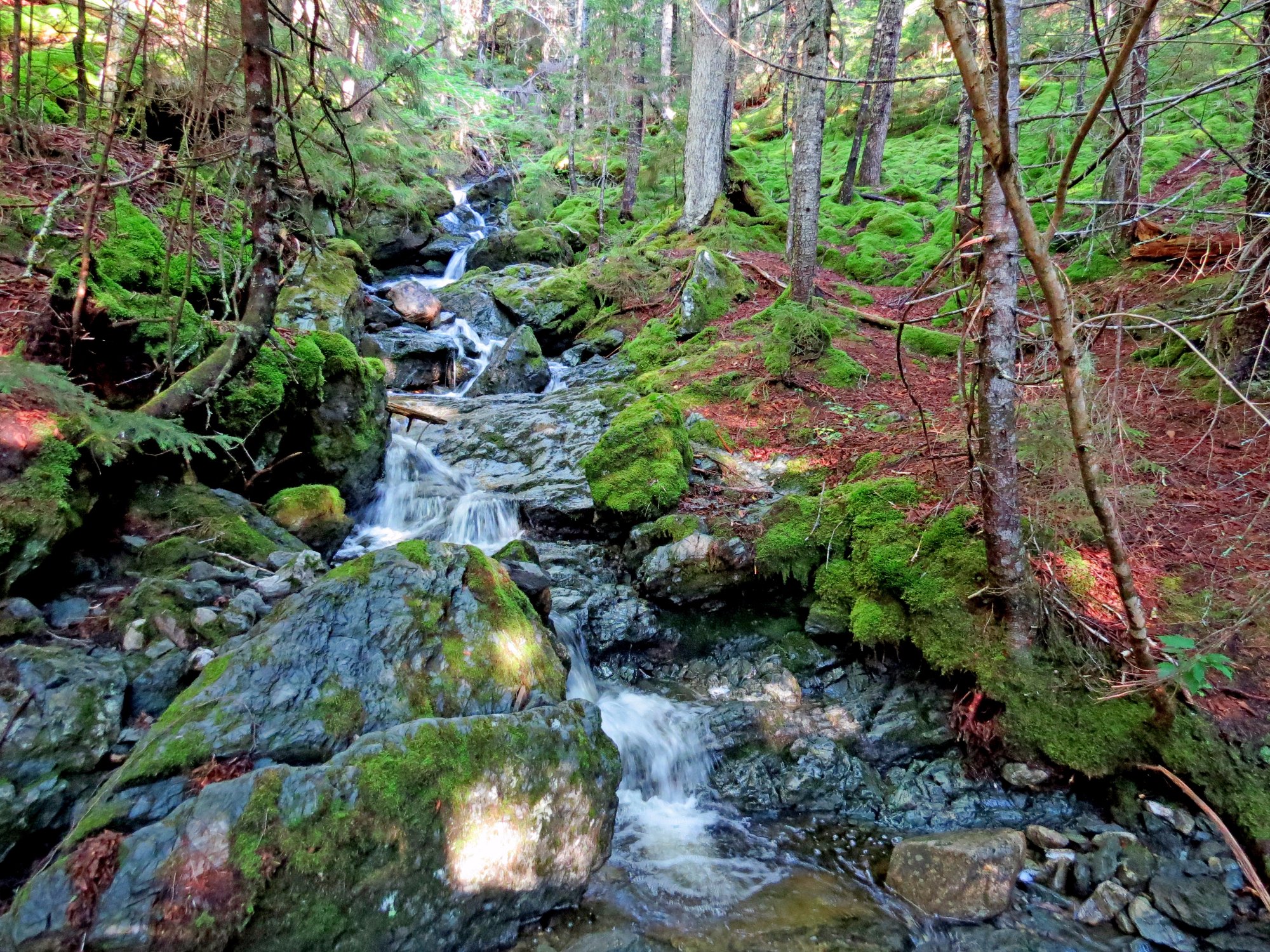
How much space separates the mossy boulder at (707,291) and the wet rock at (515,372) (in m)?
2.79

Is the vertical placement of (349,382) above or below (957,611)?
above

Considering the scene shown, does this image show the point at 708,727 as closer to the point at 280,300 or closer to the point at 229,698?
the point at 229,698

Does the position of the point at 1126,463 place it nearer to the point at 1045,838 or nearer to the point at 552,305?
the point at 1045,838

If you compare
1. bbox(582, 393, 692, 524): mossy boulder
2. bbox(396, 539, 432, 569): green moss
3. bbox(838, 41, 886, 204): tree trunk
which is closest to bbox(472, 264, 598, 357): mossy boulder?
bbox(582, 393, 692, 524): mossy boulder

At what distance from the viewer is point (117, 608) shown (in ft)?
12.9

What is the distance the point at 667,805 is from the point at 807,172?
28.5 ft

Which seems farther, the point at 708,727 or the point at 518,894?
the point at 708,727

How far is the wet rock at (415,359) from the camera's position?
1163cm

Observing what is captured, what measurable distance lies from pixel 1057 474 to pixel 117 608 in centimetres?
659

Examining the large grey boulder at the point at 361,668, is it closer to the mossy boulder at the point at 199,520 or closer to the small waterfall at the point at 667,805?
the small waterfall at the point at 667,805

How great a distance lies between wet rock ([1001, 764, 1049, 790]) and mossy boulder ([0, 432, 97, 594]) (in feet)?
20.3

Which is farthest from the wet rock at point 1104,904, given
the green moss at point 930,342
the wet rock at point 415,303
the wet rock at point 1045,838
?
the wet rock at point 415,303

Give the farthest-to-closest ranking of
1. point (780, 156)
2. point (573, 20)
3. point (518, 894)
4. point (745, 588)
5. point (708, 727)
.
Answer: point (573, 20)
point (780, 156)
point (745, 588)
point (708, 727)
point (518, 894)

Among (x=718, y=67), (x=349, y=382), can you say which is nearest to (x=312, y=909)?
(x=349, y=382)
